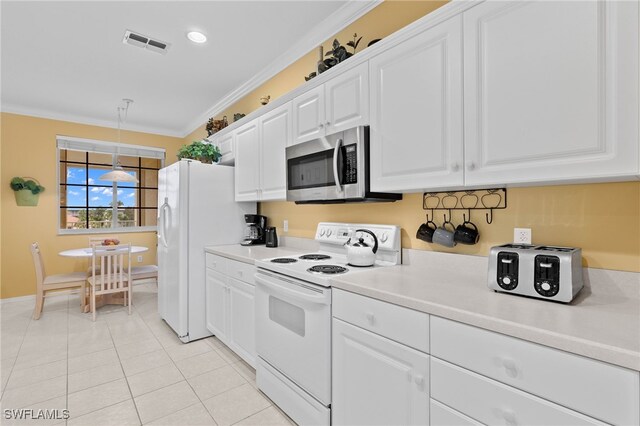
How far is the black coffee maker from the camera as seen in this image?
3257 millimetres

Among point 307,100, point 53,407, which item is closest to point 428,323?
point 307,100

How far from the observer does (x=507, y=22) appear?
1.25 m

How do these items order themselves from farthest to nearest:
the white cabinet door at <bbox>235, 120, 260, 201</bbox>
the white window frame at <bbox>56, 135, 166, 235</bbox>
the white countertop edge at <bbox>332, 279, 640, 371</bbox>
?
the white window frame at <bbox>56, 135, 166, 235</bbox> < the white cabinet door at <bbox>235, 120, 260, 201</bbox> < the white countertop edge at <bbox>332, 279, 640, 371</bbox>

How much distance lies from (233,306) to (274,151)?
1.37 metres

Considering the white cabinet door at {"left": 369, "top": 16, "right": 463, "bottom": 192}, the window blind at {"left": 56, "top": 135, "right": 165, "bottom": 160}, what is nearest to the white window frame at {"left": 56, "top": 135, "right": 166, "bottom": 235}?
the window blind at {"left": 56, "top": 135, "right": 165, "bottom": 160}

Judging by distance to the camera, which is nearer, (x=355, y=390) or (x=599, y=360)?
(x=599, y=360)

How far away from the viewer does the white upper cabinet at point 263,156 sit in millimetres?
2609

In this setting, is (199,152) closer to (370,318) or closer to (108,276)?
(108,276)

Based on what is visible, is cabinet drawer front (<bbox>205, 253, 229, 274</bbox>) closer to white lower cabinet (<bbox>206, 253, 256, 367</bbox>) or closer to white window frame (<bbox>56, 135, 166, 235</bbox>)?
white lower cabinet (<bbox>206, 253, 256, 367</bbox>)

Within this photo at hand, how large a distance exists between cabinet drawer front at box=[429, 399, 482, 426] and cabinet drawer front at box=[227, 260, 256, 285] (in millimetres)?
1483

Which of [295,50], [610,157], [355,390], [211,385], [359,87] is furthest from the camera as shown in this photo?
Answer: [295,50]

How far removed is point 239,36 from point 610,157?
109 inches

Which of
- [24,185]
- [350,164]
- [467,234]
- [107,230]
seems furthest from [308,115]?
[107,230]

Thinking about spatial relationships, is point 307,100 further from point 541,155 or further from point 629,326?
point 629,326
